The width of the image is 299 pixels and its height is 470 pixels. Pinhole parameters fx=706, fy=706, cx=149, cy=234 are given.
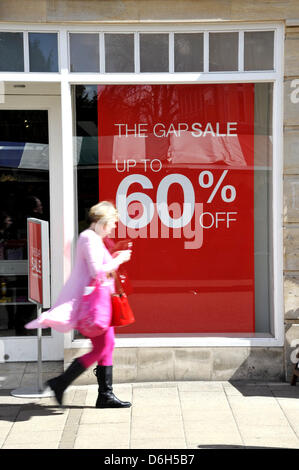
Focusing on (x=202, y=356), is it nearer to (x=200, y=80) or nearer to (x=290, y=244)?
(x=290, y=244)

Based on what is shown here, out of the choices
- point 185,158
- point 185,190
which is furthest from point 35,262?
point 185,158

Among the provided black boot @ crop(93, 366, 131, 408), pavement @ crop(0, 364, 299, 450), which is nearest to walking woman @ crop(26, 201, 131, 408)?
black boot @ crop(93, 366, 131, 408)

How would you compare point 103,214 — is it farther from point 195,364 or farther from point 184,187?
point 195,364

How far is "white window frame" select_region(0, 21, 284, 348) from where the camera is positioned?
23.3ft

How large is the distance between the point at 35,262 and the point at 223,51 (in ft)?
9.38

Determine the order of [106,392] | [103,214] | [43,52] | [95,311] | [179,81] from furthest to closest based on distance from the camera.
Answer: [179,81] → [43,52] → [106,392] → [103,214] → [95,311]

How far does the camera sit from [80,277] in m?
6.10

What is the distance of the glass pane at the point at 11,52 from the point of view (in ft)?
23.3

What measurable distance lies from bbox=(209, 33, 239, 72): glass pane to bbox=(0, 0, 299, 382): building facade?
0.03 ft

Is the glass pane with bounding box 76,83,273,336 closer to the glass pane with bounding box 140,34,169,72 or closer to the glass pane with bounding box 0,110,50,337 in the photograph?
the glass pane with bounding box 140,34,169,72

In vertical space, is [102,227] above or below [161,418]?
above
